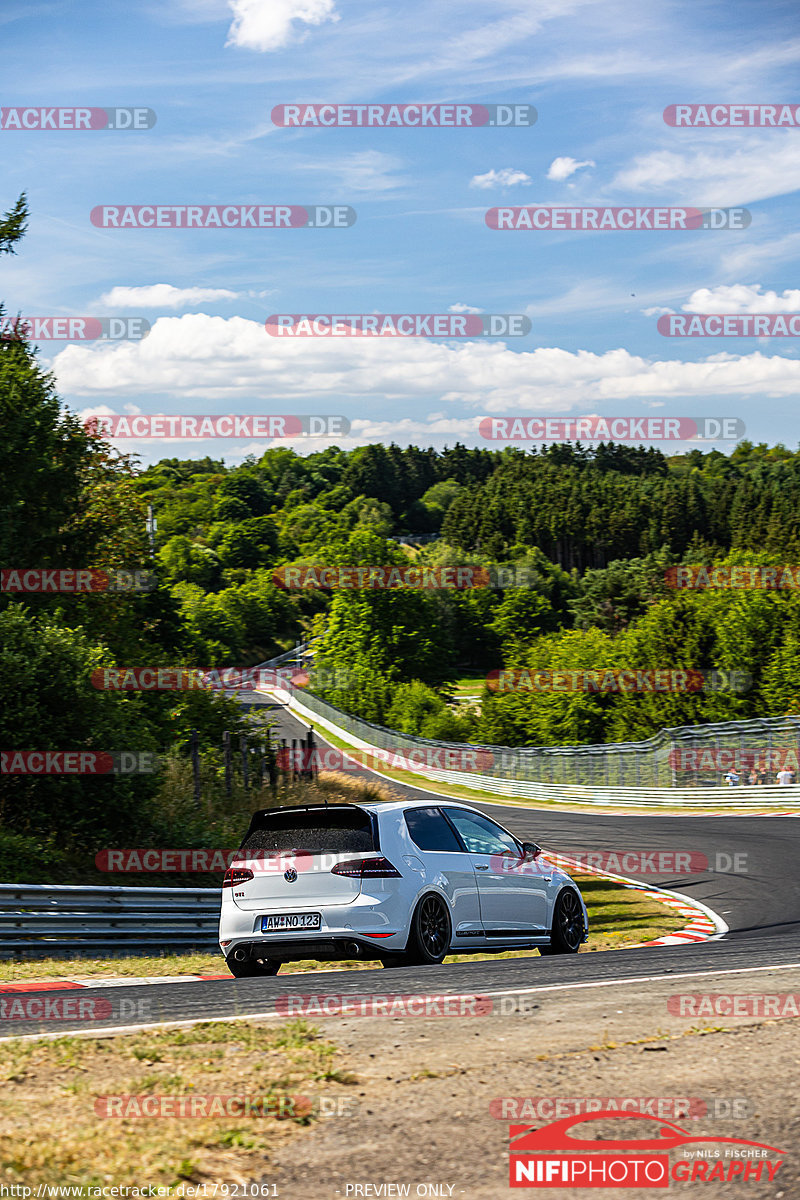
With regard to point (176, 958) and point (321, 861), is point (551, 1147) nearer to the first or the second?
point (321, 861)

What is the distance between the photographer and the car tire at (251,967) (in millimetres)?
9664

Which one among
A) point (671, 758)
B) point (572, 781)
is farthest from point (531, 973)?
point (572, 781)

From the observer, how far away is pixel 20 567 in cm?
2852

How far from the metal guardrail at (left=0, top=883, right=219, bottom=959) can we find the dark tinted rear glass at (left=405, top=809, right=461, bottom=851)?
434 centimetres

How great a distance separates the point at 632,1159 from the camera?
4.03 metres

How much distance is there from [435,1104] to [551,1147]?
1.93ft

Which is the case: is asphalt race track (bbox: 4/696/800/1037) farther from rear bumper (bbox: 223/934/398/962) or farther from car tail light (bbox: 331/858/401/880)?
car tail light (bbox: 331/858/401/880)

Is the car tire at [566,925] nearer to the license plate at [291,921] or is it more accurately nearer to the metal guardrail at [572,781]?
the license plate at [291,921]

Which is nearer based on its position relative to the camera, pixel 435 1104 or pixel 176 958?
pixel 435 1104

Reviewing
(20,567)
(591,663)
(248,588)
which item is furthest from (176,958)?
(248,588)

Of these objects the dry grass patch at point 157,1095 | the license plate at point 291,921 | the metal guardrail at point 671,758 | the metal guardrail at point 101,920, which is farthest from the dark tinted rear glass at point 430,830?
the metal guardrail at point 671,758

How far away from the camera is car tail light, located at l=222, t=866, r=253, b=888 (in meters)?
9.64

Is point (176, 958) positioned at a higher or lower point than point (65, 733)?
lower

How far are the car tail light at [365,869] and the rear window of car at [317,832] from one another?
111 millimetres
